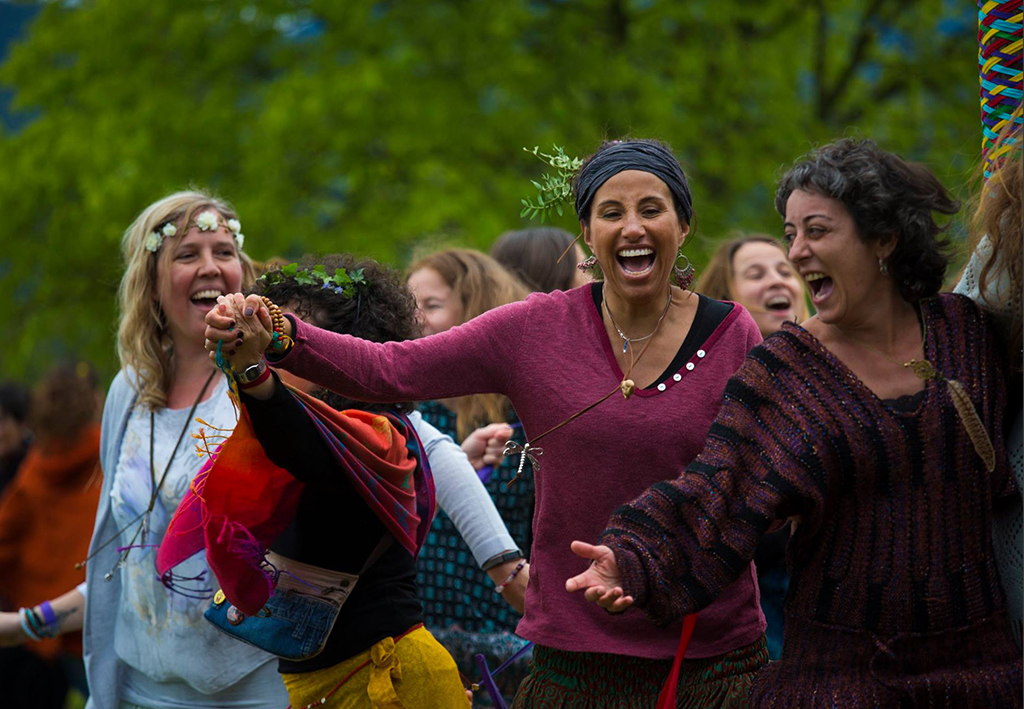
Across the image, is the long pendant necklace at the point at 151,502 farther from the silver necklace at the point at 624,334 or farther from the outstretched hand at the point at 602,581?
the outstretched hand at the point at 602,581

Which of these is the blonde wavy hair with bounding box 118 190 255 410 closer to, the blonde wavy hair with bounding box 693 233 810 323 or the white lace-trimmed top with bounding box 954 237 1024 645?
the blonde wavy hair with bounding box 693 233 810 323

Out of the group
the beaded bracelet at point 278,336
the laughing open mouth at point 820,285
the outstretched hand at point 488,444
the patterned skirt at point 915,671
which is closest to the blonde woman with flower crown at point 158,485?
the outstretched hand at point 488,444

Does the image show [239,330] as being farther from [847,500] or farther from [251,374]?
[847,500]

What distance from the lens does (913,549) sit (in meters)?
2.81

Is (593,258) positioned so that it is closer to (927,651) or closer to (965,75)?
(927,651)

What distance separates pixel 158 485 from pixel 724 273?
2603 mm

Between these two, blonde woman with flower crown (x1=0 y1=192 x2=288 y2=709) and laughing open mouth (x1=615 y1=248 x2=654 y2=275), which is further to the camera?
blonde woman with flower crown (x1=0 y1=192 x2=288 y2=709)

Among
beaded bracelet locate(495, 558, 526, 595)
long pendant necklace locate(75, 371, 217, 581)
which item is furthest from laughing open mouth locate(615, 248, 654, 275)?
long pendant necklace locate(75, 371, 217, 581)

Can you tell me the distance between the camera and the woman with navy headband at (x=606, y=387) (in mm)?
3074

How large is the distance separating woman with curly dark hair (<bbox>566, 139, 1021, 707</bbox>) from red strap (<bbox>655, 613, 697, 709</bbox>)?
164 millimetres

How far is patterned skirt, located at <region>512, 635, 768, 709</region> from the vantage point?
305cm

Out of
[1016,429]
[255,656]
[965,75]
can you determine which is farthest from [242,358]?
[965,75]

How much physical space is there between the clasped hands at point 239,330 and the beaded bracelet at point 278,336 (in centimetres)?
2

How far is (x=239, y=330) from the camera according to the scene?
2852 mm
